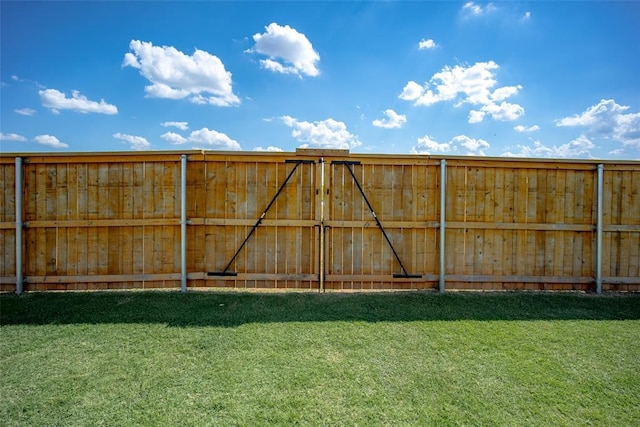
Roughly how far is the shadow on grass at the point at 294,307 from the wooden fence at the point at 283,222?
12.3 inches

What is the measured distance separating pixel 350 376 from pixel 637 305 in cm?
456

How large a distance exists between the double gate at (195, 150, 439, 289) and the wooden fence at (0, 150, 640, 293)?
16 millimetres

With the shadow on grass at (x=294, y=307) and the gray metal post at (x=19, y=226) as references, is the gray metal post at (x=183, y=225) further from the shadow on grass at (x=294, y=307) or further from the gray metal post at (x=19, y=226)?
the gray metal post at (x=19, y=226)

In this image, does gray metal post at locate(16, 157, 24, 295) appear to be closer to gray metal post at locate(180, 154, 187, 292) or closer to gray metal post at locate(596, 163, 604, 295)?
gray metal post at locate(180, 154, 187, 292)

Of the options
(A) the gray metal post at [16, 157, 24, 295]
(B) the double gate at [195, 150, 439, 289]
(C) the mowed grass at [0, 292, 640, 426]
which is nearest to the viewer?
(C) the mowed grass at [0, 292, 640, 426]

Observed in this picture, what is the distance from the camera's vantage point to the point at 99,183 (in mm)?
4930

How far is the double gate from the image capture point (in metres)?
4.89

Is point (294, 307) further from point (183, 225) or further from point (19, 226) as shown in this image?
point (19, 226)

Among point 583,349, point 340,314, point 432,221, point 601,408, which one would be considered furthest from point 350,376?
point 432,221

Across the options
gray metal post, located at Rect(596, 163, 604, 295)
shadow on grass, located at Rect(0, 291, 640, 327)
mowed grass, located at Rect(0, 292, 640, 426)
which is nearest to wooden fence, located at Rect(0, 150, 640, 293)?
gray metal post, located at Rect(596, 163, 604, 295)

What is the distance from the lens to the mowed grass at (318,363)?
2072 mm

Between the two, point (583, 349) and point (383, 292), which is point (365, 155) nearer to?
point (383, 292)

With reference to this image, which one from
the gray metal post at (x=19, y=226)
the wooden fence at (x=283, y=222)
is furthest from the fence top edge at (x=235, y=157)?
the gray metal post at (x=19, y=226)

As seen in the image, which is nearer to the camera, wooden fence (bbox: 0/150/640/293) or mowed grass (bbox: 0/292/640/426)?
mowed grass (bbox: 0/292/640/426)
